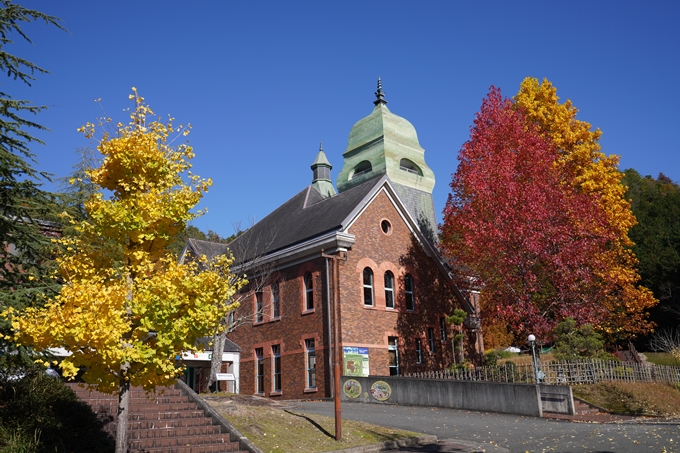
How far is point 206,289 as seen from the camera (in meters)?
9.63

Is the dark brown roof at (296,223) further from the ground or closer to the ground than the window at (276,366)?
further from the ground

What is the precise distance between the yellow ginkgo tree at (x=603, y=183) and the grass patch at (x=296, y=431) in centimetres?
1440

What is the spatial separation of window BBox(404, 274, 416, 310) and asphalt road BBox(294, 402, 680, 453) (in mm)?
7739

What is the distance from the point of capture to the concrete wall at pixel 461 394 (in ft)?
59.5

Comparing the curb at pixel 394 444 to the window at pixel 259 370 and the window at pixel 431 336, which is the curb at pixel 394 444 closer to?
the window at pixel 431 336

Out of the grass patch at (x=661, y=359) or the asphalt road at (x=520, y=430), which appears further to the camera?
the grass patch at (x=661, y=359)

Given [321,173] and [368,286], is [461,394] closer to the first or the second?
[368,286]

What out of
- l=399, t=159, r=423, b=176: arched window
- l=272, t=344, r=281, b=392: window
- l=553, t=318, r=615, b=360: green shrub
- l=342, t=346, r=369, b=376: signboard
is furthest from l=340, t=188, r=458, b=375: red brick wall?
l=399, t=159, r=423, b=176: arched window

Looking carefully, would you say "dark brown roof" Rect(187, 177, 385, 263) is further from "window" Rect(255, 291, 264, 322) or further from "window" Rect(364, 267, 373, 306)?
"window" Rect(364, 267, 373, 306)

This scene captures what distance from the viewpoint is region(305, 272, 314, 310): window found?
2641cm

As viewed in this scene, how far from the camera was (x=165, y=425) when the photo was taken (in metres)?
14.2

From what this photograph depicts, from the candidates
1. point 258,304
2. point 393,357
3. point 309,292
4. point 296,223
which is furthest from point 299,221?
point 393,357

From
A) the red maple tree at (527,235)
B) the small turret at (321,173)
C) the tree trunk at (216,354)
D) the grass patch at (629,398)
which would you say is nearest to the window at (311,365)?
the tree trunk at (216,354)

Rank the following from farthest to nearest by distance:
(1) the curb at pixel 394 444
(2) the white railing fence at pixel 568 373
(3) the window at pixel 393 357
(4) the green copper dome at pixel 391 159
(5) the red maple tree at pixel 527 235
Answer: (4) the green copper dome at pixel 391 159, (3) the window at pixel 393 357, (5) the red maple tree at pixel 527 235, (2) the white railing fence at pixel 568 373, (1) the curb at pixel 394 444
